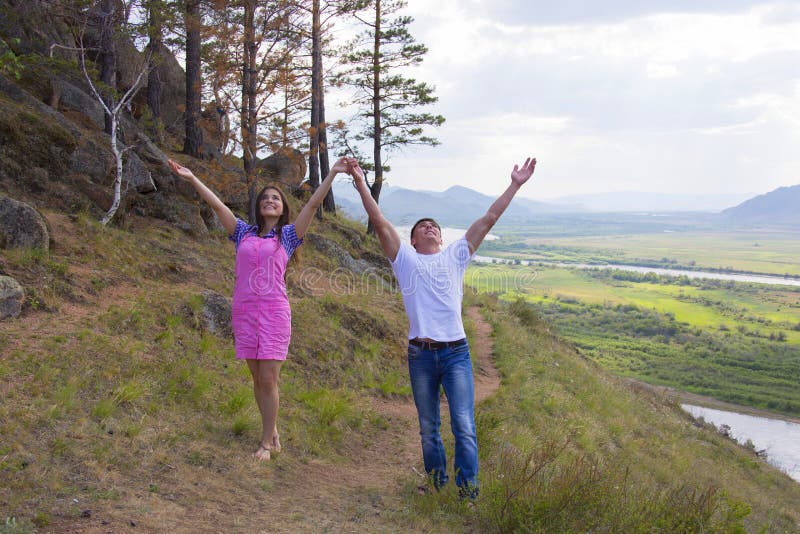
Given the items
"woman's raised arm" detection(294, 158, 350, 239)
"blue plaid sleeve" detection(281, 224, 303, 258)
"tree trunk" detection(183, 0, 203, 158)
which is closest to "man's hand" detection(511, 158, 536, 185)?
"woman's raised arm" detection(294, 158, 350, 239)

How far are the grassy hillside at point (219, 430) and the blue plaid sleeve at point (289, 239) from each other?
167 centimetres

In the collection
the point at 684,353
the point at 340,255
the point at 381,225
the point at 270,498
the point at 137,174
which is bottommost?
the point at 684,353

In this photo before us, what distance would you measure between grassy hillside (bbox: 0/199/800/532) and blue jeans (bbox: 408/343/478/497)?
0.80 ft

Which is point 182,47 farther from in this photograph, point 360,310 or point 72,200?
point 360,310

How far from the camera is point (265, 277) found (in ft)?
14.5

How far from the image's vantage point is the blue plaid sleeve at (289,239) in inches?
180

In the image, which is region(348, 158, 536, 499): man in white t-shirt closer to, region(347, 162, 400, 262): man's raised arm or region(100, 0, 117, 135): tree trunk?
region(347, 162, 400, 262): man's raised arm

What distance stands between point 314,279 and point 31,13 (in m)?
7.32

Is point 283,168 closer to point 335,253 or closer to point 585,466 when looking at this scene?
point 335,253

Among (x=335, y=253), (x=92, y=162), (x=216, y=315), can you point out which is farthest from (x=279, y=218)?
(x=335, y=253)

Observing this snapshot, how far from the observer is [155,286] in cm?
763

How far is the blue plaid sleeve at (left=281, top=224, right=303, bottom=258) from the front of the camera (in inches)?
180

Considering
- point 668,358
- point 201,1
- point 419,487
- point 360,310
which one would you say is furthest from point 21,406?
point 668,358

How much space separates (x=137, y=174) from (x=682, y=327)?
80.7m
